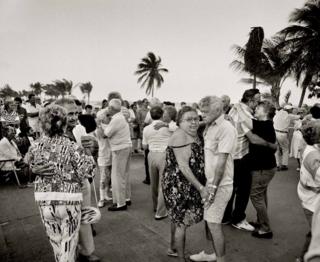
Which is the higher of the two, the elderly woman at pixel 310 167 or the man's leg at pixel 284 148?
the elderly woman at pixel 310 167

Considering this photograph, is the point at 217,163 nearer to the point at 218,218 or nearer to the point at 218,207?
the point at 218,207

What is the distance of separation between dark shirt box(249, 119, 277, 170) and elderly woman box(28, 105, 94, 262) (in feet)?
7.90

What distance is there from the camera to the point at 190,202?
308 cm

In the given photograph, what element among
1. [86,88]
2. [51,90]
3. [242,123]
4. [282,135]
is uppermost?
[86,88]

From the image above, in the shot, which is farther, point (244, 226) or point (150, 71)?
point (150, 71)

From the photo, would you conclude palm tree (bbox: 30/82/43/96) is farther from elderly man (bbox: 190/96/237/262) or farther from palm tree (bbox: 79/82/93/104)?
elderly man (bbox: 190/96/237/262)

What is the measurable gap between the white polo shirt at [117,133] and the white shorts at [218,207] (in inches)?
98.3

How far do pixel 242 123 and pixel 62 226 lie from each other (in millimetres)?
2613

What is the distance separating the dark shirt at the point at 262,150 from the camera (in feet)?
12.7

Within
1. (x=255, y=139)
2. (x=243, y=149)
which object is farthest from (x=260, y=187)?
(x=255, y=139)

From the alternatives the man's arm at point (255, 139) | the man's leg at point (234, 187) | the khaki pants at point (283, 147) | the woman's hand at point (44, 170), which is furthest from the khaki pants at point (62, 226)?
the khaki pants at point (283, 147)

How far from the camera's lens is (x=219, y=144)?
9.31 ft

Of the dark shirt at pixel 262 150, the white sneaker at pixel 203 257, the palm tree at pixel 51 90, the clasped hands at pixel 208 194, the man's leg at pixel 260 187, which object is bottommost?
the white sneaker at pixel 203 257

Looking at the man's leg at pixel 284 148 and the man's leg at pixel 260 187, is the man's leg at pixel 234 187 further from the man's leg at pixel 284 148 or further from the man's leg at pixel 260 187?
the man's leg at pixel 284 148
